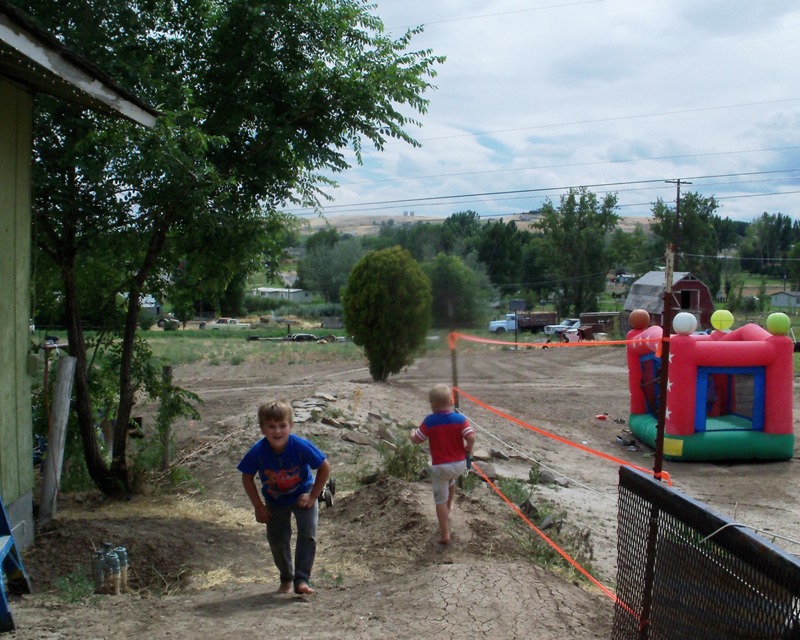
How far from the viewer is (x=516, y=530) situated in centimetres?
675

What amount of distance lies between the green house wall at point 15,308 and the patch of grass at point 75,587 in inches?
32.5

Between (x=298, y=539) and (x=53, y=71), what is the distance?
3280mm

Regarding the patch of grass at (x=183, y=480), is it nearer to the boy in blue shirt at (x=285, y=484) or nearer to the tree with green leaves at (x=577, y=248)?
the boy in blue shirt at (x=285, y=484)

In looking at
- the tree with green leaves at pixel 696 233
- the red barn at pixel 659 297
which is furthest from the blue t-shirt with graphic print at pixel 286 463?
the tree with green leaves at pixel 696 233

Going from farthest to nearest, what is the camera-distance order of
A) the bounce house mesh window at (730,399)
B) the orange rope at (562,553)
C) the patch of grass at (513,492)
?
the bounce house mesh window at (730,399) < the patch of grass at (513,492) < the orange rope at (562,553)

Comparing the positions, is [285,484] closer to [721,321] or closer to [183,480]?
[183,480]

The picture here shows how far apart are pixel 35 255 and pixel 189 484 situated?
11.6 feet

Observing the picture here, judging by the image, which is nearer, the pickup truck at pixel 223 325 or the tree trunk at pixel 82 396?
the tree trunk at pixel 82 396

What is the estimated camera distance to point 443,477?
6203mm

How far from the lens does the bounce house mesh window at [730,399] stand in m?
15.3

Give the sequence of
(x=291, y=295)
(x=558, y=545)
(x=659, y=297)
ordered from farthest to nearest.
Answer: (x=291, y=295), (x=659, y=297), (x=558, y=545)

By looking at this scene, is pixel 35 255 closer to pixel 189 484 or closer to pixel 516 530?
pixel 189 484

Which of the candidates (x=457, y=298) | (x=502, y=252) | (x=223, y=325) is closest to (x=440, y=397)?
(x=457, y=298)

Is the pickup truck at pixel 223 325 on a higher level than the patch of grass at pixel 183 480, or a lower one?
lower
